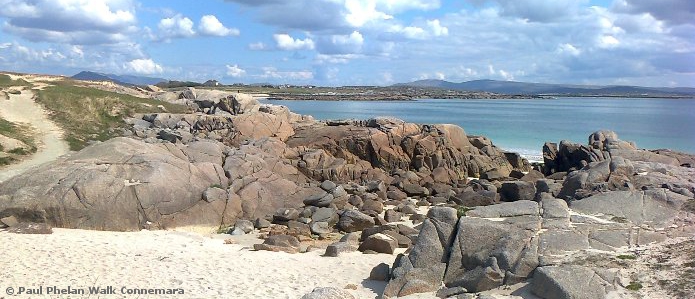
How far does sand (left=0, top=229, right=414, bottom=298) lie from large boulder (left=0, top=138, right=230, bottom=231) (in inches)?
39.7

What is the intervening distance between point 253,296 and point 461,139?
27727 millimetres

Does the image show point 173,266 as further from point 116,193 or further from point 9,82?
point 9,82

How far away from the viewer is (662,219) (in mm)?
14797

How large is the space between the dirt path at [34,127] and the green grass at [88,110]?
704 millimetres

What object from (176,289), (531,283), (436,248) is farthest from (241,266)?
(531,283)

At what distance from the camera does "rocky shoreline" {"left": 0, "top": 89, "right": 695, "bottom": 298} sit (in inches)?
518

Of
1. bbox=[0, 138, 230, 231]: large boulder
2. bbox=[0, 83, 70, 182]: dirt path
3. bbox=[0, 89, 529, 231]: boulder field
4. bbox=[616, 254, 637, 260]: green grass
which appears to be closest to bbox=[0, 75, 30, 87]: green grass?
bbox=[0, 83, 70, 182]: dirt path

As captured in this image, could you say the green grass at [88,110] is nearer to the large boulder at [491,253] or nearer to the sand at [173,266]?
the sand at [173,266]

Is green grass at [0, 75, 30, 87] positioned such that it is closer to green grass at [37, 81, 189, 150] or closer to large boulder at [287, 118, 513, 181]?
green grass at [37, 81, 189, 150]

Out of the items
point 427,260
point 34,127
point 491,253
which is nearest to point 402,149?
point 427,260

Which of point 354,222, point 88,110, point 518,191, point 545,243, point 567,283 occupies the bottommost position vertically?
point 354,222

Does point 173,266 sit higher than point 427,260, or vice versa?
point 427,260

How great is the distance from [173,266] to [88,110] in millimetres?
36785

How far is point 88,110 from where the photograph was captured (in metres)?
46.5
